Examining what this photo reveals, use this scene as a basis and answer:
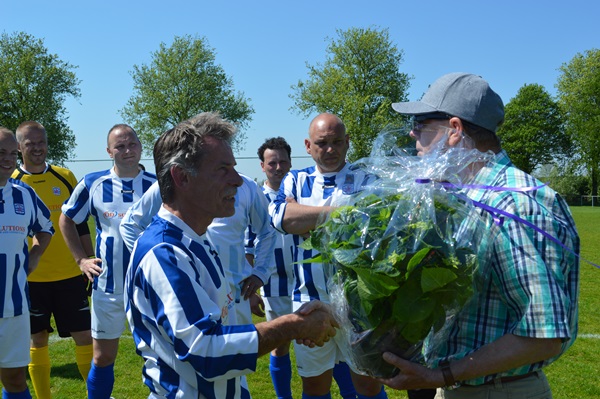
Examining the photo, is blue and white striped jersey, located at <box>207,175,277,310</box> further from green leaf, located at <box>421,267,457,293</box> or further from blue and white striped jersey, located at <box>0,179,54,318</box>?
green leaf, located at <box>421,267,457,293</box>

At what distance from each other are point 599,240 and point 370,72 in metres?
34.9

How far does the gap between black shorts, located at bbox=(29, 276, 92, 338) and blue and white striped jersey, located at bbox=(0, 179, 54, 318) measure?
1.05m

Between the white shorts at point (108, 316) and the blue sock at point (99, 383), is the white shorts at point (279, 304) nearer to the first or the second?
the white shorts at point (108, 316)

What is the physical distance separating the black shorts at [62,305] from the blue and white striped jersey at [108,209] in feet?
2.37

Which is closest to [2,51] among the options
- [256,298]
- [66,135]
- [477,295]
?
[66,135]

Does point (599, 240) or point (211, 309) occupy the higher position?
point (211, 309)

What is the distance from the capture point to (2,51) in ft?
165

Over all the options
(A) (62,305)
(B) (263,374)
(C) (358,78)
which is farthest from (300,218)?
(C) (358,78)

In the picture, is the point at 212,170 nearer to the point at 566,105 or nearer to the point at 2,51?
the point at 2,51

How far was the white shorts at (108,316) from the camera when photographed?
539cm

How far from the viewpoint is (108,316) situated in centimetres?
539

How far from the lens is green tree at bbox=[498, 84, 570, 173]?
6588 cm

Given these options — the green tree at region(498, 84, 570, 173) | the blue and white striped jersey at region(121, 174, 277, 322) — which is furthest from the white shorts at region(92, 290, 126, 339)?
the green tree at region(498, 84, 570, 173)

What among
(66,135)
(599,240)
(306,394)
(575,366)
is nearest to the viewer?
(306,394)
